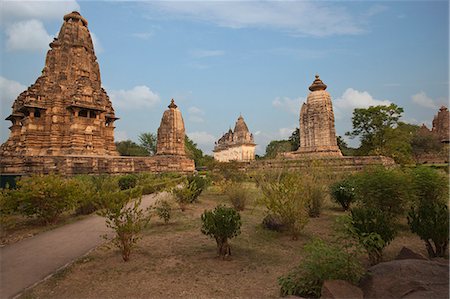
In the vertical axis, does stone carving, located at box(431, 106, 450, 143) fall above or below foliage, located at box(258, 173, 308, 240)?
above

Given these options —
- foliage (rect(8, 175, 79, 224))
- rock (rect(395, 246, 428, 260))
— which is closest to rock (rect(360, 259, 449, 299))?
rock (rect(395, 246, 428, 260))

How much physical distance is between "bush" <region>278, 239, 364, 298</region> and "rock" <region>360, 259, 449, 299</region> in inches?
8.2

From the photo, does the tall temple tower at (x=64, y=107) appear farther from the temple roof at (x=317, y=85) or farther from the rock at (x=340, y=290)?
the rock at (x=340, y=290)

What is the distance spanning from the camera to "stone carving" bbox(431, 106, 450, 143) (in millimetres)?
41872

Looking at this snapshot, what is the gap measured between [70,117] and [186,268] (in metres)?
18.6

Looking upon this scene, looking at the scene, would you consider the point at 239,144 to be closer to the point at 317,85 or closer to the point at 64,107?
Result: the point at 317,85

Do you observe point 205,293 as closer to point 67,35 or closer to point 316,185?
point 316,185

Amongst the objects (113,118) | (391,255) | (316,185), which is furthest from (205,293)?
(113,118)

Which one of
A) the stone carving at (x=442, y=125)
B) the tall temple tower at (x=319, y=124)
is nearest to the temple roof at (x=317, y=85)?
the tall temple tower at (x=319, y=124)

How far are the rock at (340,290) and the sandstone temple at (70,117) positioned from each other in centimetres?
1644

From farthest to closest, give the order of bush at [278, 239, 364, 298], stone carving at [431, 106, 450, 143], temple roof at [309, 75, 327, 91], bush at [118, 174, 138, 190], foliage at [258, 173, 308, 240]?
stone carving at [431, 106, 450, 143] → temple roof at [309, 75, 327, 91] → bush at [118, 174, 138, 190] → foliage at [258, 173, 308, 240] → bush at [278, 239, 364, 298]

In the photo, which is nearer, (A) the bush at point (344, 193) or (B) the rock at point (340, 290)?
(B) the rock at point (340, 290)

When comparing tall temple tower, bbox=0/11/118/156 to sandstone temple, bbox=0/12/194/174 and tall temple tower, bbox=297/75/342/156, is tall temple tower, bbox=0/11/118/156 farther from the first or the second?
tall temple tower, bbox=297/75/342/156

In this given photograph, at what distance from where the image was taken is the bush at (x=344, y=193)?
9961mm
